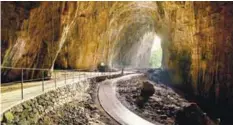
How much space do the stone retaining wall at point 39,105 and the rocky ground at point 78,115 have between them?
259mm

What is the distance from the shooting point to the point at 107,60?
4141cm

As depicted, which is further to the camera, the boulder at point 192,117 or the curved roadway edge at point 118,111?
the boulder at point 192,117

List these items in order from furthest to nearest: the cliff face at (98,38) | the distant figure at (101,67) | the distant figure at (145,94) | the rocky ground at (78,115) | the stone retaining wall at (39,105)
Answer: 1. the distant figure at (101,67)
2. the distant figure at (145,94)
3. the cliff face at (98,38)
4. the rocky ground at (78,115)
5. the stone retaining wall at (39,105)

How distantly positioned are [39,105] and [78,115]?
3.67 meters

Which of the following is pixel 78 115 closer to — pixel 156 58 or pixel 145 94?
pixel 145 94

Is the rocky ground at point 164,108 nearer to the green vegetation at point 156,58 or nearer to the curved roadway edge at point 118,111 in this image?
the curved roadway edge at point 118,111

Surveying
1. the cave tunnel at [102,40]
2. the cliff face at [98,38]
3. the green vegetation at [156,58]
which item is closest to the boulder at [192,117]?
the cave tunnel at [102,40]

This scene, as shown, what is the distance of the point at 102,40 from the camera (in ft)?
120

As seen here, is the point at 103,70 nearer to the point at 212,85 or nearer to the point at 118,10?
the point at 118,10

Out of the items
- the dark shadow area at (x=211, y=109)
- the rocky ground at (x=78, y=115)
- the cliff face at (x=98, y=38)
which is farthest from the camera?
the dark shadow area at (x=211, y=109)

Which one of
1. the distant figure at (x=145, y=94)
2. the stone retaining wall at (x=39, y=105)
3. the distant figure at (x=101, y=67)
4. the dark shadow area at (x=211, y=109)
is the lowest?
the dark shadow area at (x=211, y=109)

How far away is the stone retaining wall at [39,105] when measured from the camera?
722 centimetres

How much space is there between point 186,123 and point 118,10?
27.7 metres

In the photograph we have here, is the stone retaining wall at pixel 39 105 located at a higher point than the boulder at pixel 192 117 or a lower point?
higher
